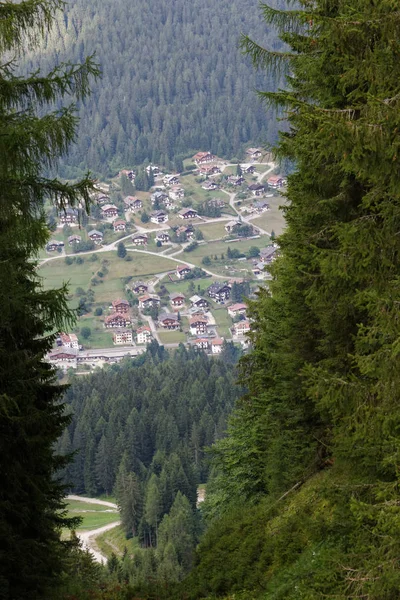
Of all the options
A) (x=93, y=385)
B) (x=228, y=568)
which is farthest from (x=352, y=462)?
(x=93, y=385)

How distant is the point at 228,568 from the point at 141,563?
40.0 metres

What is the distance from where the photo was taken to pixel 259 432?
62.3ft

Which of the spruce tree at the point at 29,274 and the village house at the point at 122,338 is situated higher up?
the spruce tree at the point at 29,274

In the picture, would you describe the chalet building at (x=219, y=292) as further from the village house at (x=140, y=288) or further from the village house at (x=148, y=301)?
the village house at (x=140, y=288)

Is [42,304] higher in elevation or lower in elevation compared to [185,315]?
higher

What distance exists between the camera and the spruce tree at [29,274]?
7.70 metres

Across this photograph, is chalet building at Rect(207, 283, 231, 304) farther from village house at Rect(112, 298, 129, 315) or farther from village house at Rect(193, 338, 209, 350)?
village house at Rect(193, 338, 209, 350)

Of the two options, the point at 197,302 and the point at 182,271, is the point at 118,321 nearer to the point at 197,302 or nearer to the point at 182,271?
the point at 197,302

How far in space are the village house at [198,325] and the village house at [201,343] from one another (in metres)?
6.95

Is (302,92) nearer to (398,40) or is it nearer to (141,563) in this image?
(398,40)

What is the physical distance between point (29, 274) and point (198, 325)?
151165 millimetres

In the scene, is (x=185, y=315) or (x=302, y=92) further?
(x=185, y=315)

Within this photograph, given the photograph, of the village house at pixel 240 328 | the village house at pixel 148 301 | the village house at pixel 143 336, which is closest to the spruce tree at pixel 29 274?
the village house at pixel 143 336

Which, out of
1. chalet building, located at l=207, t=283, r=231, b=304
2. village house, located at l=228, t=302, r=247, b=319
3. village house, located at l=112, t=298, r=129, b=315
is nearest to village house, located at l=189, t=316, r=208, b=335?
village house, located at l=228, t=302, r=247, b=319
